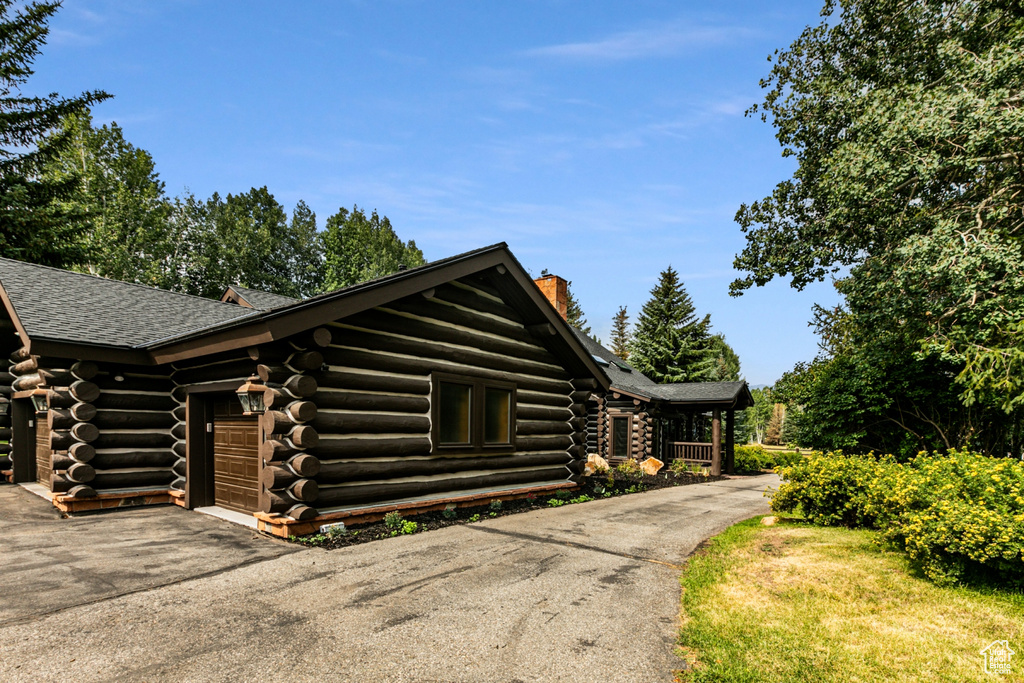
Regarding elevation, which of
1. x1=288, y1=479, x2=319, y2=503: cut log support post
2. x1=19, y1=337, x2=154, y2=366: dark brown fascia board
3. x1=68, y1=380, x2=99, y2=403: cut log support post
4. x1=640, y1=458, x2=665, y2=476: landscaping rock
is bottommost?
x1=640, y1=458, x2=665, y2=476: landscaping rock

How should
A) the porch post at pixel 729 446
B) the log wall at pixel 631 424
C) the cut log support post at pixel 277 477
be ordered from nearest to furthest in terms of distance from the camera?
the cut log support post at pixel 277 477, the log wall at pixel 631 424, the porch post at pixel 729 446

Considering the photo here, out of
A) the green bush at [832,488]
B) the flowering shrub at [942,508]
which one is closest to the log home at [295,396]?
the green bush at [832,488]

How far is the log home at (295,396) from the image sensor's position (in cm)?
792

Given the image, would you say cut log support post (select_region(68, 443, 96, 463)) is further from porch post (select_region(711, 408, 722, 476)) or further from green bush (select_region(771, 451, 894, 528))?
porch post (select_region(711, 408, 722, 476))

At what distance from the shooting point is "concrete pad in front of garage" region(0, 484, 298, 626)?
5.48 meters

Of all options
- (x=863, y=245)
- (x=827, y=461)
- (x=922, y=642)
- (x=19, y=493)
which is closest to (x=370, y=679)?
(x=922, y=642)

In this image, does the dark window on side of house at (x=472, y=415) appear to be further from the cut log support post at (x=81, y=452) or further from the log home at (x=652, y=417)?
the log home at (x=652, y=417)

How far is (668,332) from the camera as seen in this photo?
4147cm

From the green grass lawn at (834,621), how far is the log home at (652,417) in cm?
1404

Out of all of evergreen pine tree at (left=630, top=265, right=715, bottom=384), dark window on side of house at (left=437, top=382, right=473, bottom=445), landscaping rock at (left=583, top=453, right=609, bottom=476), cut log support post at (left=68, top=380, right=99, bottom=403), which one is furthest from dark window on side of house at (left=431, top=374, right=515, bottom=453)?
evergreen pine tree at (left=630, top=265, right=715, bottom=384)

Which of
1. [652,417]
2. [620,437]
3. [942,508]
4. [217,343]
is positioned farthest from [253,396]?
[652,417]

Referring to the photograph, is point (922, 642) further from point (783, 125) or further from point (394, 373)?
point (783, 125)

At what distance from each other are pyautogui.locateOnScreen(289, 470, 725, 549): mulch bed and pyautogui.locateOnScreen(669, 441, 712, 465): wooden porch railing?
9.84ft

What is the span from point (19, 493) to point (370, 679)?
1198 cm
